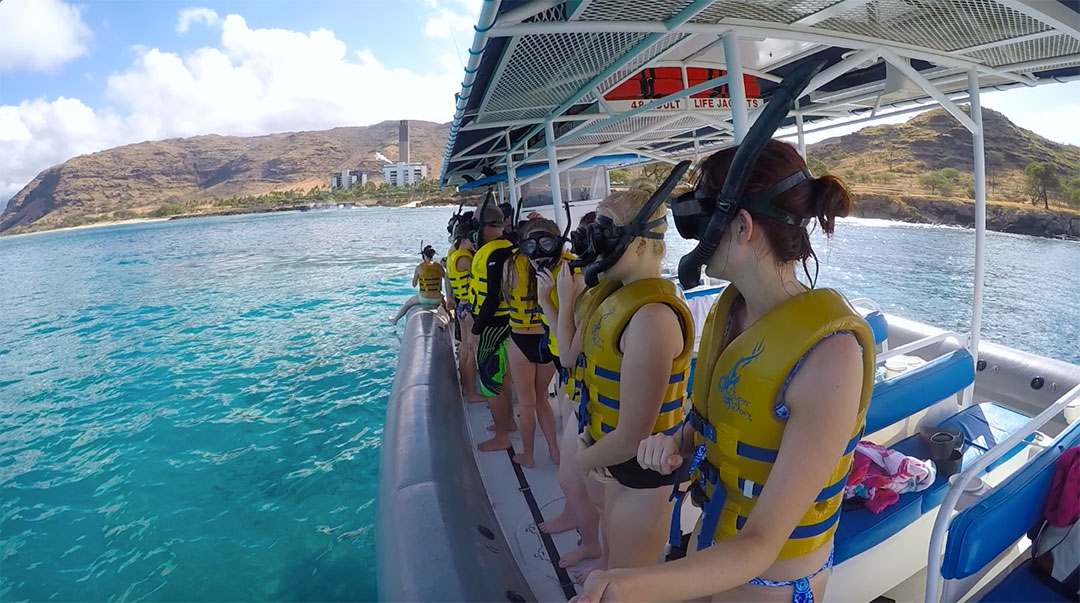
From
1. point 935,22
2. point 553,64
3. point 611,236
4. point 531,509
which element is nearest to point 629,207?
point 611,236

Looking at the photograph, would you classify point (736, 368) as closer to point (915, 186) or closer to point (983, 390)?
point (983, 390)

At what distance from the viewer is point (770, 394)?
92 cm

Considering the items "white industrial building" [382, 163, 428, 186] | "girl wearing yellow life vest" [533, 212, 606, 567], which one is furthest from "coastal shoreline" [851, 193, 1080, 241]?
"white industrial building" [382, 163, 428, 186]

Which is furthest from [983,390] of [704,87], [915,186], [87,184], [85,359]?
[87,184]

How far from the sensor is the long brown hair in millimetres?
927

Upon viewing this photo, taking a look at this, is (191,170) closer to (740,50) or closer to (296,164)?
(296,164)

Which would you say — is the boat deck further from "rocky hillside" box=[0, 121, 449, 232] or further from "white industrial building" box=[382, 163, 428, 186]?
"rocky hillside" box=[0, 121, 449, 232]

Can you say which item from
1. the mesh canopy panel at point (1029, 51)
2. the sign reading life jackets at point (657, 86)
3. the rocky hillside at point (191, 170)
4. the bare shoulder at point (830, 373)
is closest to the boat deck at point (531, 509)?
the bare shoulder at point (830, 373)

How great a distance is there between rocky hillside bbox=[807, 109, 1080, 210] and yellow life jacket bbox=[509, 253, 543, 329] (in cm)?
4122

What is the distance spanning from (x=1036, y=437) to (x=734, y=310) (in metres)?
3.41

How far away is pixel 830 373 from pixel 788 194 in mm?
318

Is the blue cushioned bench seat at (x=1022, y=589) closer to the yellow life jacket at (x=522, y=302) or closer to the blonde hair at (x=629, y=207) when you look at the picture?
the blonde hair at (x=629, y=207)

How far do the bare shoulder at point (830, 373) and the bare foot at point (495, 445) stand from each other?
2917 millimetres

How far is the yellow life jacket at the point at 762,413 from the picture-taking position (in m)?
0.89
